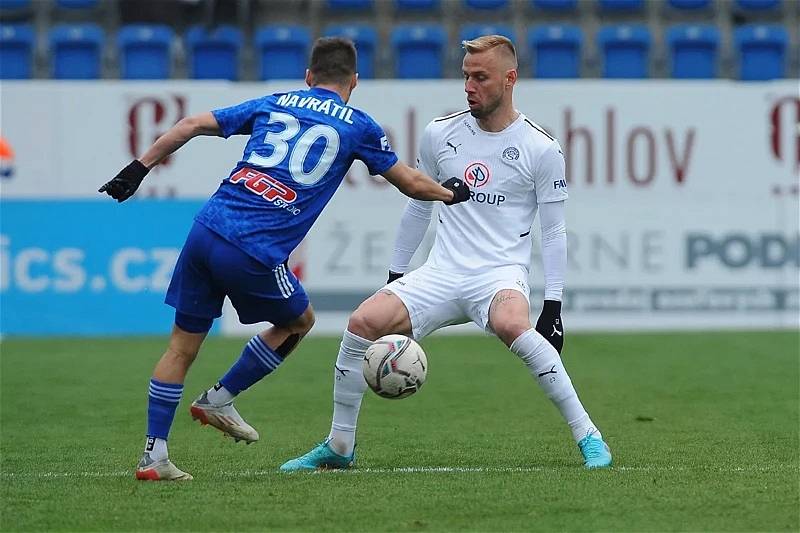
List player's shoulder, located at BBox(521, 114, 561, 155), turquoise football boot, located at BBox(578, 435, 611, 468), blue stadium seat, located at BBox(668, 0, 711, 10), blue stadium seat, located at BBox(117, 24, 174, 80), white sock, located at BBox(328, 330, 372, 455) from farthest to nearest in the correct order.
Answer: blue stadium seat, located at BBox(668, 0, 711, 10) < blue stadium seat, located at BBox(117, 24, 174, 80) < player's shoulder, located at BBox(521, 114, 561, 155) < white sock, located at BBox(328, 330, 372, 455) < turquoise football boot, located at BBox(578, 435, 611, 468)

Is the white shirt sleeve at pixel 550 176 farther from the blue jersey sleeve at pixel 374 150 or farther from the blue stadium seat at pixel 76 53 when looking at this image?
the blue stadium seat at pixel 76 53

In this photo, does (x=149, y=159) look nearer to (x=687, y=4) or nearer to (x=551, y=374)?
(x=551, y=374)

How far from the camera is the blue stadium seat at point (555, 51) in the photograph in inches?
701

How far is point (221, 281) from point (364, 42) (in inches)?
450

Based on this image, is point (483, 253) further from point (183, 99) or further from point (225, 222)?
point (183, 99)

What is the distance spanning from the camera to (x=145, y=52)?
58.0 ft

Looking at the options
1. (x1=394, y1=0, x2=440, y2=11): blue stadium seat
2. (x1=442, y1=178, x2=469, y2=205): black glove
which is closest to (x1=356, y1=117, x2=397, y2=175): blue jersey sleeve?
(x1=442, y1=178, x2=469, y2=205): black glove

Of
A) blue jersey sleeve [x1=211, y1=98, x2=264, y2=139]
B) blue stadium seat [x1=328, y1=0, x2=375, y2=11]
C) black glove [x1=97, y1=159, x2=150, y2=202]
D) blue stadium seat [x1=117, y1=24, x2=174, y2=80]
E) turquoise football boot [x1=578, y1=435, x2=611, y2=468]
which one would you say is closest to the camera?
black glove [x1=97, y1=159, x2=150, y2=202]

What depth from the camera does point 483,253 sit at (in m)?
7.27

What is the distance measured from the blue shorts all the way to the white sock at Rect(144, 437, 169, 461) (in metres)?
0.59

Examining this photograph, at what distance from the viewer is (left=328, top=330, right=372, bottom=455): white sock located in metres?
7.00

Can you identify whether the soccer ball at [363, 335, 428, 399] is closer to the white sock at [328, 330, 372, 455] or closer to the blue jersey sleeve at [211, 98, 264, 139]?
the white sock at [328, 330, 372, 455]

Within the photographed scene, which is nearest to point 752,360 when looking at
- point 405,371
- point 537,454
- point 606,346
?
point 606,346

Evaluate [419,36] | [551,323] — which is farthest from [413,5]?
[551,323]
